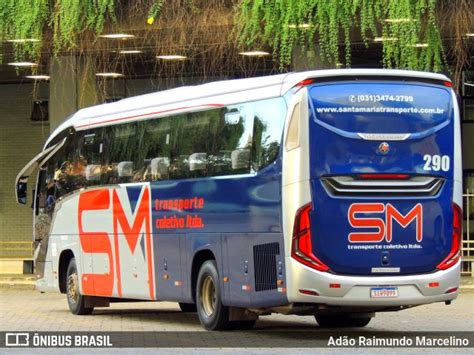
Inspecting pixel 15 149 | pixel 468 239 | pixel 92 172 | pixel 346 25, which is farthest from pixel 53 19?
pixel 15 149

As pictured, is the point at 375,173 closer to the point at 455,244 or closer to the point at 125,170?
the point at 455,244

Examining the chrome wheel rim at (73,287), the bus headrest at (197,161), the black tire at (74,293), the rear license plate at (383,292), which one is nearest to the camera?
the rear license plate at (383,292)

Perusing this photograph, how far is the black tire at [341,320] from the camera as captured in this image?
18.4m

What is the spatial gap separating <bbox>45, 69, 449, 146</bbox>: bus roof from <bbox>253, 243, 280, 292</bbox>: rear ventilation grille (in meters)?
2.07

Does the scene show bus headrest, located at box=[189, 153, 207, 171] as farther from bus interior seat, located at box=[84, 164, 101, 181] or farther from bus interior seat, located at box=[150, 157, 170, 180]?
bus interior seat, located at box=[84, 164, 101, 181]

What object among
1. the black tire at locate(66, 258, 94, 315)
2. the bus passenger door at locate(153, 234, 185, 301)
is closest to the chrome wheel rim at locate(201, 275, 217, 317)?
the bus passenger door at locate(153, 234, 185, 301)

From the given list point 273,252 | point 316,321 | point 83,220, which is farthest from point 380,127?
point 83,220

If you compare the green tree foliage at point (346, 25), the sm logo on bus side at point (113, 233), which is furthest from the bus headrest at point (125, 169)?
the green tree foliage at point (346, 25)

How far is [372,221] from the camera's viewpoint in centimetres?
1578

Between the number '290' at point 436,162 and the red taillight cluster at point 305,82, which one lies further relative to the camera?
the number '290' at point 436,162

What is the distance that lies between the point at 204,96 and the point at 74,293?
588 centimetres

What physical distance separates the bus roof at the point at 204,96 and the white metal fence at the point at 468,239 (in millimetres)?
11901

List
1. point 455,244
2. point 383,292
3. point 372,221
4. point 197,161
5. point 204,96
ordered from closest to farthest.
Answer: point 383,292, point 372,221, point 455,244, point 197,161, point 204,96

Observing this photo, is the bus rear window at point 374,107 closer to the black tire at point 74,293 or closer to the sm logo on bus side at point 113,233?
the sm logo on bus side at point 113,233
